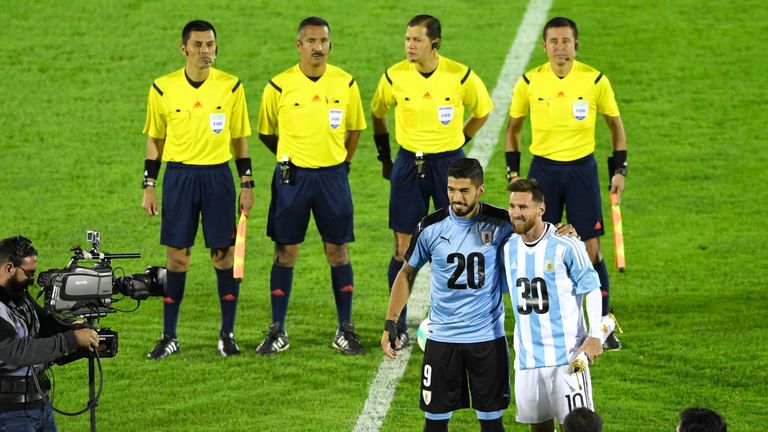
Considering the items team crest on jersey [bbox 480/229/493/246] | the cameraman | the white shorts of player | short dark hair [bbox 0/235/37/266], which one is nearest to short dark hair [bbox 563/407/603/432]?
the white shorts of player

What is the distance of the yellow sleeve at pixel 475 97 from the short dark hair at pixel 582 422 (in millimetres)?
4483

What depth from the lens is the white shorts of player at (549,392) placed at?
7539 mm

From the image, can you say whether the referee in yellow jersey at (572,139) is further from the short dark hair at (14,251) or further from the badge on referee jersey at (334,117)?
the short dark hair at (14,251)

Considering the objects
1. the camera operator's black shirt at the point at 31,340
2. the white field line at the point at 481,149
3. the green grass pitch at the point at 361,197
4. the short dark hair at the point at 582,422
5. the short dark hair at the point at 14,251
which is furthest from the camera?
the green grass pitch at the point at 361,197

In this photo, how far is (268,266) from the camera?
12750 millimetres

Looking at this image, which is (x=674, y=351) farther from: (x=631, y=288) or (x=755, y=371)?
(x=631, y=288)

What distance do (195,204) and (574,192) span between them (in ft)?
8.51

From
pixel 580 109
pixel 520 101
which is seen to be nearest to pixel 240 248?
pixel 520 101

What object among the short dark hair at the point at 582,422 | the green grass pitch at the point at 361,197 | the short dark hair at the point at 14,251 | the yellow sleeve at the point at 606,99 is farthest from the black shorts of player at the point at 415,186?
the short dark hair at the point at 582,422

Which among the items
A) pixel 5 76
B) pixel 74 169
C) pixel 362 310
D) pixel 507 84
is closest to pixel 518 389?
pixel 362 310

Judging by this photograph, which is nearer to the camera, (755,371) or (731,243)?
(755,371)

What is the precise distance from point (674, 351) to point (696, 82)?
24.0ft

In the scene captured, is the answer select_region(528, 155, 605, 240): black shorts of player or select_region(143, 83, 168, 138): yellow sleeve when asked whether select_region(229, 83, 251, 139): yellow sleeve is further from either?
select_region(528, 155, 605, 240): black shorts of player

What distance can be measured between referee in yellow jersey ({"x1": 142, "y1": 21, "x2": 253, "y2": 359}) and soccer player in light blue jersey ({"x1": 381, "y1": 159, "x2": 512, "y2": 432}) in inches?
106
